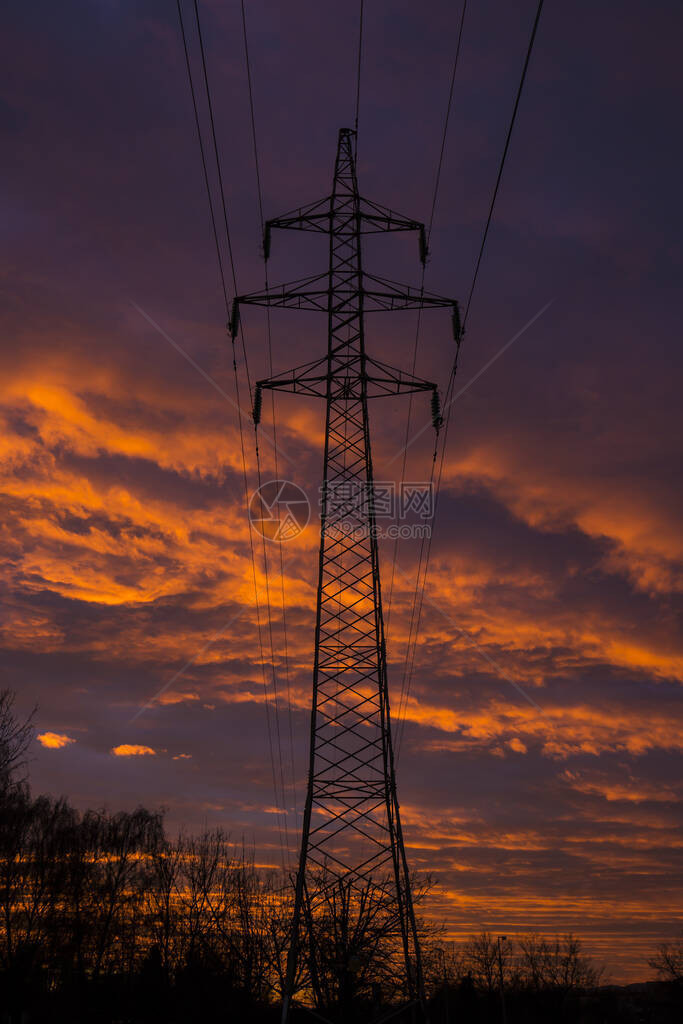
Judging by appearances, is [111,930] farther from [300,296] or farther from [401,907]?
[300,296]

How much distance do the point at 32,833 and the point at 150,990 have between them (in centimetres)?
1714

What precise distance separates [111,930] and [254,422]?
48969 millimetres

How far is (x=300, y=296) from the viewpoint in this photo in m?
27.6

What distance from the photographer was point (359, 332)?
28047 millimetres

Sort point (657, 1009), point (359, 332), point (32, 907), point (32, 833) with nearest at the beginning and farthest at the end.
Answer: point (359, 332) < point (32, 907) < point (32, 833) < point (657, 1009)

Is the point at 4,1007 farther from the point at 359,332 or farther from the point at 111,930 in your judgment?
the point at 359,332

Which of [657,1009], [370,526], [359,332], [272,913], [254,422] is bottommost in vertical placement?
[657,1009]

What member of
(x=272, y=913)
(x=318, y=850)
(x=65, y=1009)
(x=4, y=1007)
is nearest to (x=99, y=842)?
(x=65, y=1009)

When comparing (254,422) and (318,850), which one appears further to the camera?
(254,422)

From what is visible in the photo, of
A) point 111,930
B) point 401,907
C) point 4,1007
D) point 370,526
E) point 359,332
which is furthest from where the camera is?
point 111,930

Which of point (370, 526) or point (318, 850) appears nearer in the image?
point (318, 850)

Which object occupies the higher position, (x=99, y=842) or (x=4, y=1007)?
(x=99, y=842)

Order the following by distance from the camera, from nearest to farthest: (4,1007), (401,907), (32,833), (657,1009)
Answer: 1. (401,907)
2. (4,1007)
3. (32,833)
4. (657,1009)

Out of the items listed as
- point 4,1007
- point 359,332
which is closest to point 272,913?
point 4,1007
